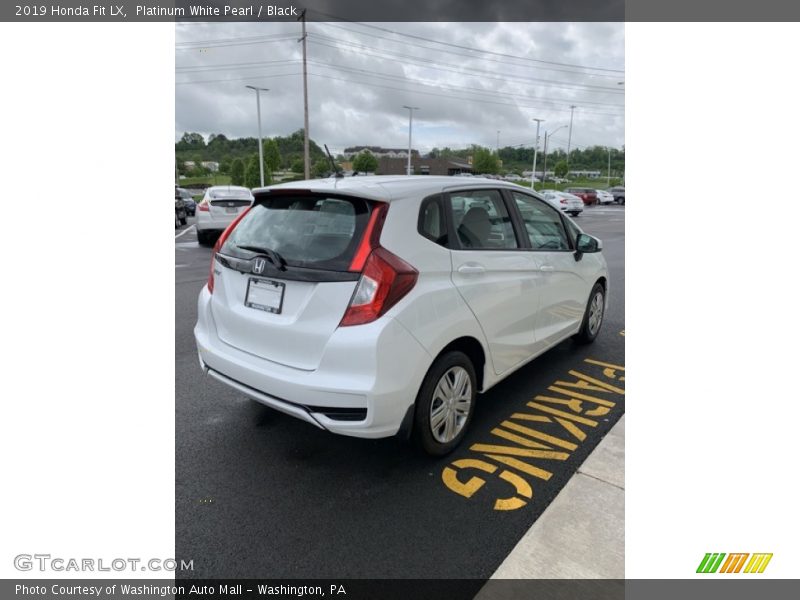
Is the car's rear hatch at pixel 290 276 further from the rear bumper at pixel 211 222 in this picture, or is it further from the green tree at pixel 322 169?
the rear bumper at pixel 211 222

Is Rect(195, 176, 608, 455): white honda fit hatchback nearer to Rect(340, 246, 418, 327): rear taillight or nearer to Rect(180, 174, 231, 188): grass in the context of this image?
Rect(340, 246, 418, 327): rear taillight

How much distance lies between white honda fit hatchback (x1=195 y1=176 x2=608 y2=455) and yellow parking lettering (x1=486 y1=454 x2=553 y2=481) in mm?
288

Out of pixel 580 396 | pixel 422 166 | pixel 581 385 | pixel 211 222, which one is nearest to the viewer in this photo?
pixel 580 396

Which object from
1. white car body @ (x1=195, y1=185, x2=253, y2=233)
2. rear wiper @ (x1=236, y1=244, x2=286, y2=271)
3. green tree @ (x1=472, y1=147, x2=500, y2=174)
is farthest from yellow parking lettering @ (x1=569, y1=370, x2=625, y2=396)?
green tree @ (x1=472, y1=147, x2=500, y2=174)

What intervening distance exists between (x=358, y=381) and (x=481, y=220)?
4.99 ft

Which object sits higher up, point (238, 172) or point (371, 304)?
point (238, 172)

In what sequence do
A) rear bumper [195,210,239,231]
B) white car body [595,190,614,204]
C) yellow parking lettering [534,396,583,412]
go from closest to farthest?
yellow parking lettering [534,396,583,412] → rear bumper [195,210,239,231] → white car body [595,190,614,204]

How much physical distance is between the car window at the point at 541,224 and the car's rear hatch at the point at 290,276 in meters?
1.62

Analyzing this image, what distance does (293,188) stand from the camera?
9.79 ft

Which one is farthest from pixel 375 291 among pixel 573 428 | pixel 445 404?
pixel 573 428

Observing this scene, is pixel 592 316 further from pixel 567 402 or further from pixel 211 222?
pixel 211 222

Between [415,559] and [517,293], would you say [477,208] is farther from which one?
[415,559]

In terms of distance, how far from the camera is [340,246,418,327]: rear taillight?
2.48m

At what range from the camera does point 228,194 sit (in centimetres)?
1445
